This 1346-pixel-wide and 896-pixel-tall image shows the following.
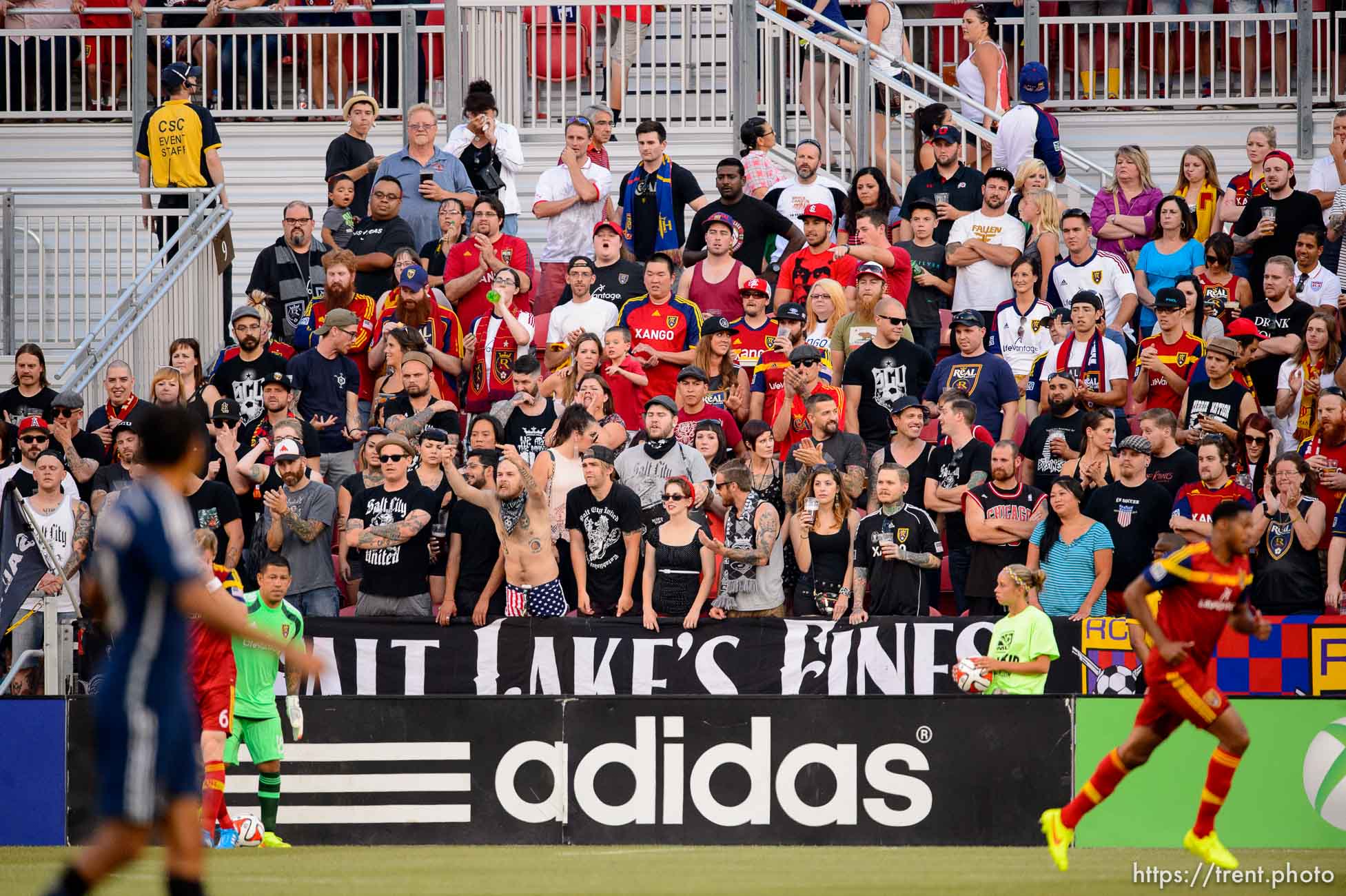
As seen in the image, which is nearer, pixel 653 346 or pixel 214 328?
pixel 653 346

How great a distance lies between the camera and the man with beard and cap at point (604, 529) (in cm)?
1435

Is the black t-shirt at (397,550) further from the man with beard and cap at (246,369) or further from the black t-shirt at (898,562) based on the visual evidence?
the black t-shirt at (898,562)

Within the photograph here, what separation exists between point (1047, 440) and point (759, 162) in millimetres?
5129

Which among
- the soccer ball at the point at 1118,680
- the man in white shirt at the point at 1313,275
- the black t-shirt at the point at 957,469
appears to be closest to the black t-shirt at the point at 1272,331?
the man in white shirt at the point at 1313,275

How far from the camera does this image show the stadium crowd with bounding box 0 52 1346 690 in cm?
1421

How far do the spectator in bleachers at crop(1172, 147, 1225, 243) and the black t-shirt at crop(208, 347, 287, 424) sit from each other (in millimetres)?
8593

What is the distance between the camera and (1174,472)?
14.4m

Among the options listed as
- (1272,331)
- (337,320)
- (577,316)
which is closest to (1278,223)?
(1272,331)

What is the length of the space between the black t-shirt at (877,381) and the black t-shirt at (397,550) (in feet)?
11.2

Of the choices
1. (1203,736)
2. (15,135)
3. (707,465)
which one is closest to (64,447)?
(707,465)

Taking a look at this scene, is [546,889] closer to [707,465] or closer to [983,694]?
[983,694]

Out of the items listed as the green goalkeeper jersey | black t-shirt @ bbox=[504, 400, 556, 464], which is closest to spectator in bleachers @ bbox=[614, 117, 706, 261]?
black t-shirt @ bbox=[504, 400, 556, 464]

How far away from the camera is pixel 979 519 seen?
46.2ft

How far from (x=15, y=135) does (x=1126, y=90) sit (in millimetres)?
12967
